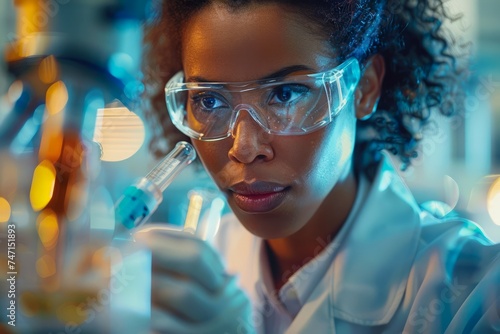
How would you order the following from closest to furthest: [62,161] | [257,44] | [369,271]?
[257,44] < [369,271] < [62,161]

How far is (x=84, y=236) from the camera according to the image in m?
1.08

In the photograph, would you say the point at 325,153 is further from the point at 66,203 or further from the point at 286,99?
the point at 66,203

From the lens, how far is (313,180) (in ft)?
3.29

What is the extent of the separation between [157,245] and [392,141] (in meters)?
0.53

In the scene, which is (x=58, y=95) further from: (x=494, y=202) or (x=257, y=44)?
(x=494, y=202)

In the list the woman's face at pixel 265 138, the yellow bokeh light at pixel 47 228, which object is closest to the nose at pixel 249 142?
the woman's face at pixel 265 138

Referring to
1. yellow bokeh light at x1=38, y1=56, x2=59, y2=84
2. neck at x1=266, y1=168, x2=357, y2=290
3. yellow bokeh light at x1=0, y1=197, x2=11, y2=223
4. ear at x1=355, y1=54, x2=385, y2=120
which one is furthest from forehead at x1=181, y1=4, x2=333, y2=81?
yellow bokeh light at x1=0, y1=197, x2=11, y2=223

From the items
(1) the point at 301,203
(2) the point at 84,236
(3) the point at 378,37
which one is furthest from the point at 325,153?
(2) the point at 84,236

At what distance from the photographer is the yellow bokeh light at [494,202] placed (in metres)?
1.02

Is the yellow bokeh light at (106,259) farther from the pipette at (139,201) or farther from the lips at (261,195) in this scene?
the lips at (261,195)

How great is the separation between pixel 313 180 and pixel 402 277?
235 mm

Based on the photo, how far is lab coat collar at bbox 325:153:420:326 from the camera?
1010mm

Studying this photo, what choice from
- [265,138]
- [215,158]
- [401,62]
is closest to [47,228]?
[215,158]

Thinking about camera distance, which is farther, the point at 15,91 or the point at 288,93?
the point at 15,91
